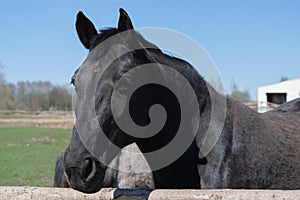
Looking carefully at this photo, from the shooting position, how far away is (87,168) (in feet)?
8.43

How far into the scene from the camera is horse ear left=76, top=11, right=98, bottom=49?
3197mm

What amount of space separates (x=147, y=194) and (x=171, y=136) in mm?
621

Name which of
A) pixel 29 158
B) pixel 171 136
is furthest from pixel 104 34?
pixel 29 158

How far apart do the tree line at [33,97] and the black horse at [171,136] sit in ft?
180

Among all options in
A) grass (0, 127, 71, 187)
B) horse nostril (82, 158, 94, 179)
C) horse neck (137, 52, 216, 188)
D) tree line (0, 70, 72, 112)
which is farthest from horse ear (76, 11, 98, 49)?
tree line (0, 70, 72, 112)

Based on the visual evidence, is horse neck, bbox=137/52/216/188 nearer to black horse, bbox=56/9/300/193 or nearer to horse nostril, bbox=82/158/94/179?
black horse, bbox=56/9/300/193

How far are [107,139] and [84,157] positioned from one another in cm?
24

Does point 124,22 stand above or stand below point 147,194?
above

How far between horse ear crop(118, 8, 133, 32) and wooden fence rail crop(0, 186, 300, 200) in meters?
1.07

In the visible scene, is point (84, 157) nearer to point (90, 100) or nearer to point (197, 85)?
point (90, 100)

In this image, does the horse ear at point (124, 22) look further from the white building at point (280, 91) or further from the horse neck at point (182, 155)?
the white building at point (280, 91)

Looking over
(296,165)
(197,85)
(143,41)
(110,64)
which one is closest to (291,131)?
(296,165)

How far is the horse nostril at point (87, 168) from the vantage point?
2.54 meters

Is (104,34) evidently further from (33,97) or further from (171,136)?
(33,97)
